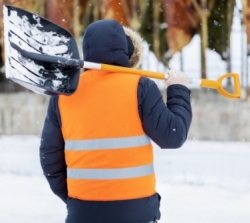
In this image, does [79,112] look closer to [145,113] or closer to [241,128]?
[145,113]

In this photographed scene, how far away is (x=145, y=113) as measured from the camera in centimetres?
196

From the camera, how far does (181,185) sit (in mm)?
5645

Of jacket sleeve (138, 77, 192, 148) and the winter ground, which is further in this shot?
the winter ground

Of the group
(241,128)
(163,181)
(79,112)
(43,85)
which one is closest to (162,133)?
(79,112)

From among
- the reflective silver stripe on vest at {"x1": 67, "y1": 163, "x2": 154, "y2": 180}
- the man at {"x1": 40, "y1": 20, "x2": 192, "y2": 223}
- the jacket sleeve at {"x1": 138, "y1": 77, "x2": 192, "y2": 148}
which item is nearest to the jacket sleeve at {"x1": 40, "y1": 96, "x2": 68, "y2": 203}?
the man at {"x1": 40, "y1": 20, "x2": 192, "y2": 223}

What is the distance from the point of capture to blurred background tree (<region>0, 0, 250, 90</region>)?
23.5 ft

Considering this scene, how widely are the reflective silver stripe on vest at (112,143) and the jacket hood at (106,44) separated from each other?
0.86 ft

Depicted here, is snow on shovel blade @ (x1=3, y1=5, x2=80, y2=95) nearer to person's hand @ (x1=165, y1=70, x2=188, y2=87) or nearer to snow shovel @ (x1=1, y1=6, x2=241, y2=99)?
snow shovel @ (x1=1, y1=6, x2=241, y2=99)

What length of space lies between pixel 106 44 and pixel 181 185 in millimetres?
3796

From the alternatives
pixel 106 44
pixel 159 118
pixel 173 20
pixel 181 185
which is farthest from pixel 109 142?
pixel 173 20

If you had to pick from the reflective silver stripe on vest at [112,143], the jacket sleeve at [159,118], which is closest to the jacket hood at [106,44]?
the jacket sleeve at [159,118]

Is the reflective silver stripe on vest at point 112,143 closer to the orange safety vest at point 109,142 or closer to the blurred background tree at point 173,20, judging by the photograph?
→ the orange safety vest at point 109,142

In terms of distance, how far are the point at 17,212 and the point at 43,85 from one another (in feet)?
9.37

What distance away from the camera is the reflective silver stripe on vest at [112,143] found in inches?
77.7
